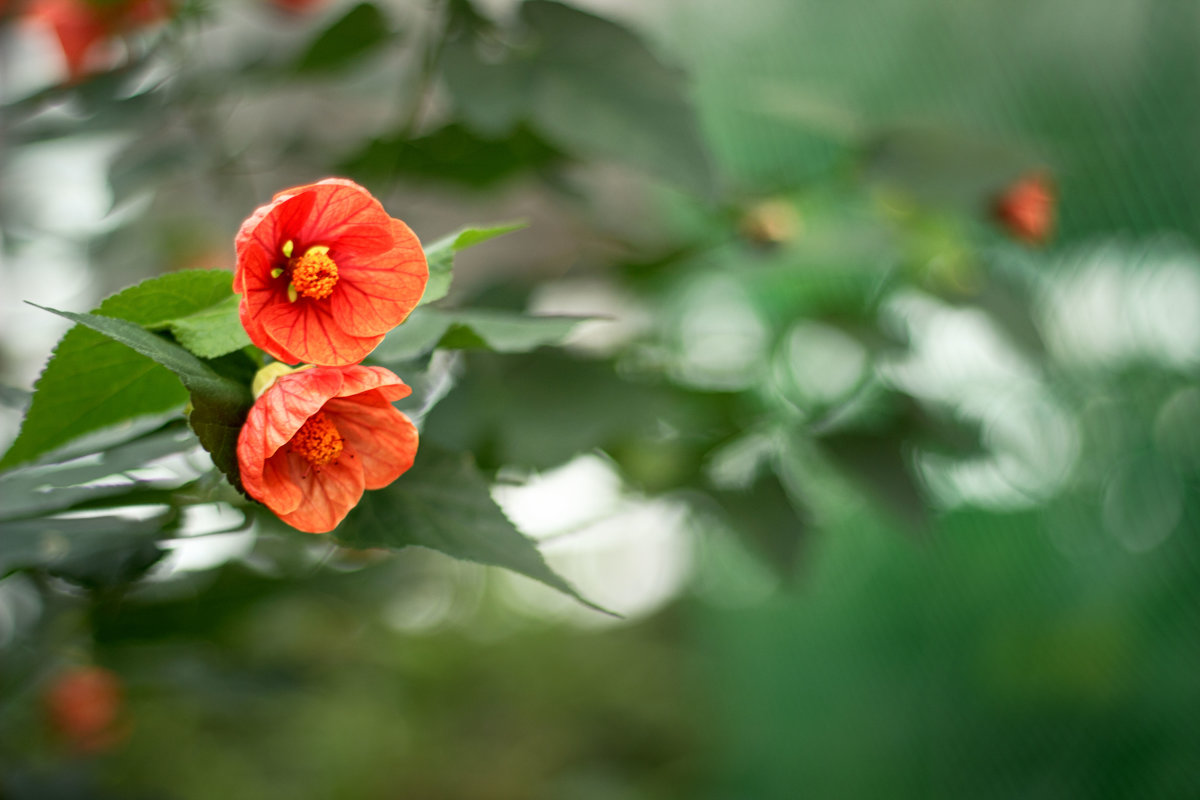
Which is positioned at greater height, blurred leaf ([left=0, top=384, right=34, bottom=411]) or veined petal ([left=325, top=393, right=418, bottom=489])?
veined petal ([left=325, top=393, right=418, bottom=489])

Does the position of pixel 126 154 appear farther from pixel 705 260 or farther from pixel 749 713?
pixel 749 713

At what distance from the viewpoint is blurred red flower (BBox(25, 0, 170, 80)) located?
570 mm

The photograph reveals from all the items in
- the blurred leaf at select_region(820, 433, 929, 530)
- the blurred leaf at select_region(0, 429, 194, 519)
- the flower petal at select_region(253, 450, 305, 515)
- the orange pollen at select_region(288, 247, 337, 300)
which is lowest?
the blurred leaf at select_region(820, 433, 929, 530)

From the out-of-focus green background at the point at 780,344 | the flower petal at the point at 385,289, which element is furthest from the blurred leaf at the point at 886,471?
the flower petal at the point at 385,289

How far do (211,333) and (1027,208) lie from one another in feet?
1.71

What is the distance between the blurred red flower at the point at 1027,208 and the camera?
569 millimetres

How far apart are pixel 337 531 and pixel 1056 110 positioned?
75 cm

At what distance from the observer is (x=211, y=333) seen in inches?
9.4

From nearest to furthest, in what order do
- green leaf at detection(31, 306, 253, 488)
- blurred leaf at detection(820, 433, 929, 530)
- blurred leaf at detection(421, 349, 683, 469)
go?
green leaf at detection(31, 306, 253, 488), blurred leaf at detection(421, 349, 683, 469), blurred leaf at detection(820, 433, 929, 530)

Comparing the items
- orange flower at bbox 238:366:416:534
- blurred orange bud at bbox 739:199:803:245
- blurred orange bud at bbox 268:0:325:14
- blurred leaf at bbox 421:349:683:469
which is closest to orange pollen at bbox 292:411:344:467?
orange flower at bbox 238:366:416:534

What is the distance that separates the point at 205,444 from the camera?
0.22 m

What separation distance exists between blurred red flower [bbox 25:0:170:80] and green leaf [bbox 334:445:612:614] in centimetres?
48

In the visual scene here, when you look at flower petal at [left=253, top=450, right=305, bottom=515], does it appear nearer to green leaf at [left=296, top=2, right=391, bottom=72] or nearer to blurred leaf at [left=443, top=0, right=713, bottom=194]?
blurred leaf at [left=443, top=0, right=713, bottom=194]

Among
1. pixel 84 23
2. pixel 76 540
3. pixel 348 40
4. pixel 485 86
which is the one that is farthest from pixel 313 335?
pixel 84 23
